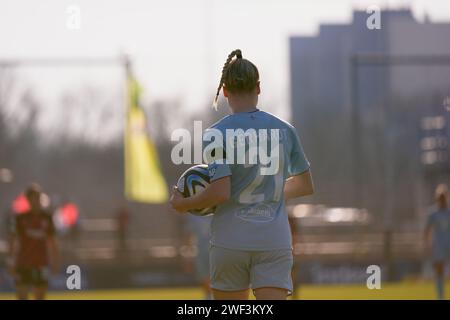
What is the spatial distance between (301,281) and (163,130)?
27769 millimetres

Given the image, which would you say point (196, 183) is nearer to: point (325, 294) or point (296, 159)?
point (296, 159)

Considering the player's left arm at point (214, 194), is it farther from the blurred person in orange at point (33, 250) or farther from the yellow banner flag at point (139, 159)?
the yellow banner flag at point (139, 159)

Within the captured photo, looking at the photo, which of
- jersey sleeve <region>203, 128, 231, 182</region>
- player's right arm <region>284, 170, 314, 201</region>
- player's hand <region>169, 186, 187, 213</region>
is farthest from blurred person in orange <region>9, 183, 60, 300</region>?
jersey sleeve <region>203, 128, 231, 182</region>

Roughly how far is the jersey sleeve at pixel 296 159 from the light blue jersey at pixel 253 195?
0.10 meters

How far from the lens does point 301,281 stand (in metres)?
34.6

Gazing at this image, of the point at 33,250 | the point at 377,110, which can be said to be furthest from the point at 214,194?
the point at 377,110

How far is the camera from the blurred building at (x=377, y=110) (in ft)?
126

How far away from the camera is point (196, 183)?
23.4ft

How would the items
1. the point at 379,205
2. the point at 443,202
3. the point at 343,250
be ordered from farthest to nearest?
the point at 379,205, the point at 343,250, the point at 443,202

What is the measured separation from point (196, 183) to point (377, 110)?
46854 millimetres

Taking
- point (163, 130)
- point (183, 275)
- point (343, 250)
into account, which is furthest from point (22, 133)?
point (183, 275)

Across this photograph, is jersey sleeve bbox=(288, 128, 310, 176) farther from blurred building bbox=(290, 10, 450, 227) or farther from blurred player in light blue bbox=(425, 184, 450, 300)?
blurred building bbox=(290, 10, 450, 227)

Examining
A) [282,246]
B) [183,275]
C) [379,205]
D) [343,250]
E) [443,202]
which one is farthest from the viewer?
[379,205]
